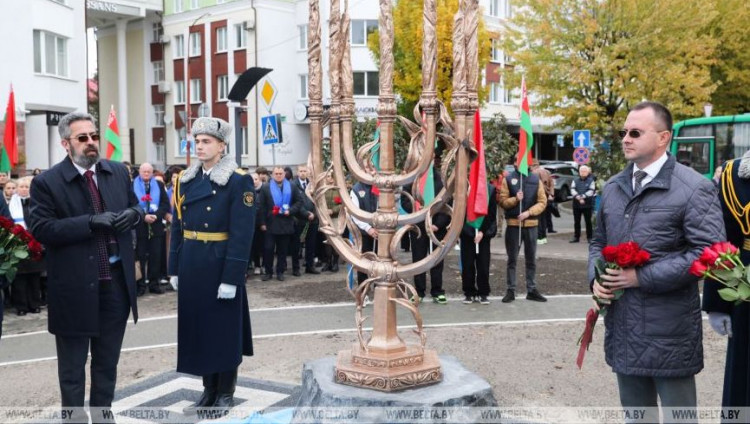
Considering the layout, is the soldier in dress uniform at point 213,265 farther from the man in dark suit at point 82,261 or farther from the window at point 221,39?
the window at point 221,39

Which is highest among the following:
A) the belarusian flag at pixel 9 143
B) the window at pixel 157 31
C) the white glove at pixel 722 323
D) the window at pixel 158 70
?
the window at pixel 157 31

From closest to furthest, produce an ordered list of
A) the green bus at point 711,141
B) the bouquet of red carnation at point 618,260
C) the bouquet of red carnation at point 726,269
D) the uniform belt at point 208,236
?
1. the bouquet of red carnation at point 726,269
2. the bouquet of red carnation at point 618,260
3. the uniform belt at point 208,236
4. the green bus at point 711,141

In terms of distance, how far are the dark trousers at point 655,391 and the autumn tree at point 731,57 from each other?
82.9 feet

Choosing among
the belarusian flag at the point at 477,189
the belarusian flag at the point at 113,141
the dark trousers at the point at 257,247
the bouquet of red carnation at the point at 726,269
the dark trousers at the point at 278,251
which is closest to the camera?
the bouquet of red carnation at the point at 726,269

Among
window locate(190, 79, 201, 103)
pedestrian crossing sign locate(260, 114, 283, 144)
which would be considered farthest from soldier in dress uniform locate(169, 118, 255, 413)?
window locate(190, 79, 201, 103)

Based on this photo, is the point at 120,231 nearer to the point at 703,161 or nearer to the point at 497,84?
the point at 703,161

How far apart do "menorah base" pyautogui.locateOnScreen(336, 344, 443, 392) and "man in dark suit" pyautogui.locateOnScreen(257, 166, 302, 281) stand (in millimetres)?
8267

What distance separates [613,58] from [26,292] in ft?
65.5

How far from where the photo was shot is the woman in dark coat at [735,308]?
13.4 ft

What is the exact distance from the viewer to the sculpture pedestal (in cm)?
437

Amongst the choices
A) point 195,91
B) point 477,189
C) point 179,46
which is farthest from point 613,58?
point 179,46

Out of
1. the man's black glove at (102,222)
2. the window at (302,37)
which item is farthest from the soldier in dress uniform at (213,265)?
the window at (302,37)

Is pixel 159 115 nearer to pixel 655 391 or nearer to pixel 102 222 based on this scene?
pixel 102 222

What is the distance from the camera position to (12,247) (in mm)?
5207
